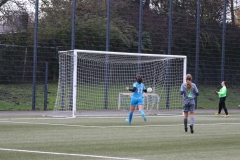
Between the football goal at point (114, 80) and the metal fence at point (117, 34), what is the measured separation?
1492 mm

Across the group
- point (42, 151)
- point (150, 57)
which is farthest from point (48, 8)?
point (42, 151)

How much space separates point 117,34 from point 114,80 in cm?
Answer: 305

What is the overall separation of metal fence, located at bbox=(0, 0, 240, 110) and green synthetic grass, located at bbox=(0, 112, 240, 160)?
9976 millimetres

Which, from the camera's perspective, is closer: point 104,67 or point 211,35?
point 104,67

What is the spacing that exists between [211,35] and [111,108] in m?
10.1

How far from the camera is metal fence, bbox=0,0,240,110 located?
1139 inches

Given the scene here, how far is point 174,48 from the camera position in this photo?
33969 millimetres

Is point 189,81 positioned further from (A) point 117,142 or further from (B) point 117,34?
(B) point 117,34

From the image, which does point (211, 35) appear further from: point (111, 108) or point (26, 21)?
point (26, 21)

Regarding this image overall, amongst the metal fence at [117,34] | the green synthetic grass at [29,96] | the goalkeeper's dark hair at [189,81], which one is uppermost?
the metal fence at [117,34]

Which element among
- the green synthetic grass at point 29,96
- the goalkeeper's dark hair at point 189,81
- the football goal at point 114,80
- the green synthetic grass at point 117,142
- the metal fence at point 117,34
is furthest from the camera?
the metal fence at point 117,34

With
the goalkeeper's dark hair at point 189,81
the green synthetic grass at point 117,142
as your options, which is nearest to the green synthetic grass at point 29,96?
the green synthetic grass at point 117,142

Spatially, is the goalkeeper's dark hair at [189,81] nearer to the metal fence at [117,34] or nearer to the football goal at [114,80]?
the football goal at [114,80]

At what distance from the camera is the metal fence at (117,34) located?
2894 cm
